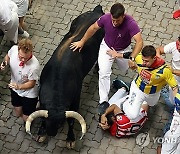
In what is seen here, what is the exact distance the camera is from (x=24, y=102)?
7922mm

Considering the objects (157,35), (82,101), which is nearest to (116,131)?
(82,101)

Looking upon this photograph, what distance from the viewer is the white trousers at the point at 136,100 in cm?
778

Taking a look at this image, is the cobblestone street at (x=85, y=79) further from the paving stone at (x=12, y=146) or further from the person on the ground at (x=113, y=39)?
the person on the ground at (x=113, y=39)

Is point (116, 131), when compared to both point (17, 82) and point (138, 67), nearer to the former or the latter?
point (138, 67)

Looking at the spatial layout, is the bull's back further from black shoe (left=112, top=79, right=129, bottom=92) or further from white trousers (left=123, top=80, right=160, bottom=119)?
white trousers (left=123, top=80, right=160, bottom=119)

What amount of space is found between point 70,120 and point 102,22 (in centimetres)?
161

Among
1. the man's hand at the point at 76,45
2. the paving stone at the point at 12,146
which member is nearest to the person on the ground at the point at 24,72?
the paving stone at the point at 12,146

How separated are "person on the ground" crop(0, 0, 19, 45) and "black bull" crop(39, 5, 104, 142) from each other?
1083 mm

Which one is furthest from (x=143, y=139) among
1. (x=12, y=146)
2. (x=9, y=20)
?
(x=9, y=20)

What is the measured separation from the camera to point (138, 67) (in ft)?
24.6

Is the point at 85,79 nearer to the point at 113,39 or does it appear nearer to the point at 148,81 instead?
the point at 113,39

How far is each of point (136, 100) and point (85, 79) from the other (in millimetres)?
1493

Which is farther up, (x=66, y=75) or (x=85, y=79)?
(x=66, y=75)

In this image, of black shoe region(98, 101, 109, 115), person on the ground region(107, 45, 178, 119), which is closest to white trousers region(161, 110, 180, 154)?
person on the ground region(107, 45, 178, 119)
